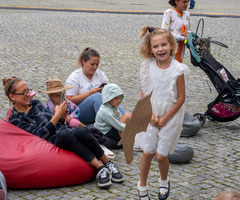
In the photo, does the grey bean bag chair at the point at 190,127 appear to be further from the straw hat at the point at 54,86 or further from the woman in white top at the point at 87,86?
the straw hat at the point at 54,86

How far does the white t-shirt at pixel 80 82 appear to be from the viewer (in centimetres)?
616

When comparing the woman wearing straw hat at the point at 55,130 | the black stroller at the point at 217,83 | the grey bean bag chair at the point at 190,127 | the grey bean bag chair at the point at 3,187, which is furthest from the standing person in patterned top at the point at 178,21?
the grey bean bag chair at the point at 3,187

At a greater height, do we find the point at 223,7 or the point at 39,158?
the point at 223,7

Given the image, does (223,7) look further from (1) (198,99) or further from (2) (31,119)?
(2) (31,119)

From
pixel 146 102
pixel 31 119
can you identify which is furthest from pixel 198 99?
pixel 146 102

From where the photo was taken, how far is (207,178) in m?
4.92

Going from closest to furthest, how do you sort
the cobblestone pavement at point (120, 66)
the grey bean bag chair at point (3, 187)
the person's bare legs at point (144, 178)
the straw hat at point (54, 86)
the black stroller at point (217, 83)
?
1. the grey bean bag chair at point (3, 187)
2. the person's bare legs at point (144, 178)
3. the cobblestone pavement at point (120, 66)
4. the straw hat at point (54, 86)
5. the black stroller at point (217, 83)

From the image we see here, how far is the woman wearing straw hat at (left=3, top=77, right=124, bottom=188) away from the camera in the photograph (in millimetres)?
4672

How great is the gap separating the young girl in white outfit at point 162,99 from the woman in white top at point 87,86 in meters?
1.82

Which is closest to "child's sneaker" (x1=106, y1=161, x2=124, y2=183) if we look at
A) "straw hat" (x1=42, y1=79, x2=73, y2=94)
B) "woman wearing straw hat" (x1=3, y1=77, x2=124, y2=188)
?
"woman wearing straw hat" (x1=3, y1=77, x2=124, y2=188)

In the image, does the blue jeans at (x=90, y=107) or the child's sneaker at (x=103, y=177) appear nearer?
the child's sneaker at (x=103, y=177)

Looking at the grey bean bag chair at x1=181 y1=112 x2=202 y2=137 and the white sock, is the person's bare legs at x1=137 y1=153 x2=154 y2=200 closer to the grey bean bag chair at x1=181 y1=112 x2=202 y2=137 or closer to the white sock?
the white sock

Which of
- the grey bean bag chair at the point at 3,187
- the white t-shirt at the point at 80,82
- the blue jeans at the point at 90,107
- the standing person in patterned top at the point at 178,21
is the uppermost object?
the standing person in patterned top at the point at 178,21

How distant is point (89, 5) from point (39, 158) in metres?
17.1
